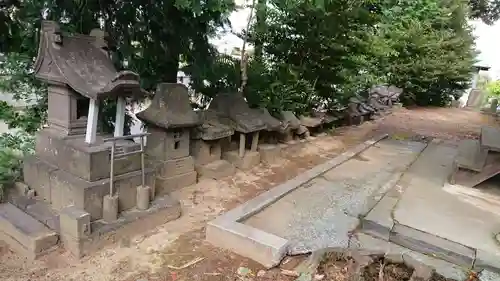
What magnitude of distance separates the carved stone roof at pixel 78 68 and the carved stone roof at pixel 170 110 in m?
0.86

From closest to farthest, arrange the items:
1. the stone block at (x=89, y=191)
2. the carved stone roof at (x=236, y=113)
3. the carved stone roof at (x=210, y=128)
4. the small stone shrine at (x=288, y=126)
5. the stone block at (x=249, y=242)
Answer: the stone block at (x=249, y=242) < the stone block at (x=89, y=191) < the carved stone roof at (x=210, y=128) < the carved stone roof at (x=236, y=113) < the small stone shrine at (x=288, y=126)

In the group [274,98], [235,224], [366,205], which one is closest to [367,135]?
[274,98]

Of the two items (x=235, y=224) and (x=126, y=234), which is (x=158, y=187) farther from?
(x=235, y=224)

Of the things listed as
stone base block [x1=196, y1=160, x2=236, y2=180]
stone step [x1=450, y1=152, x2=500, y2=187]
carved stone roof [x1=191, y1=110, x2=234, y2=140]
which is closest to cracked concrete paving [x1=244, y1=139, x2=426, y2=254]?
stone step [x1=450, y1=152, x2=500, y2=187]

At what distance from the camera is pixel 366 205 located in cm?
503

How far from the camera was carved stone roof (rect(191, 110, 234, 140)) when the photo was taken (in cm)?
595

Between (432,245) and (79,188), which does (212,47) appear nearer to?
(79,188)

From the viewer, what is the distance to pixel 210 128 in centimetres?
605

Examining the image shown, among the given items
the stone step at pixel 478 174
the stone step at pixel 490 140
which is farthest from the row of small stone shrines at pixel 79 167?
the stone step at pixel 490 140

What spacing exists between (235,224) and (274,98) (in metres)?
4.51

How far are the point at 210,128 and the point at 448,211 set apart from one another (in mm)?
3687

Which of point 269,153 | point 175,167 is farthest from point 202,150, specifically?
point 269,153

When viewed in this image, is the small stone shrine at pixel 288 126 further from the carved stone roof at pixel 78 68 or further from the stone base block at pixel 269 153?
the carved stone roof at pixel 78 68

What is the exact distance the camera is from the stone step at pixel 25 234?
12.3 feet
